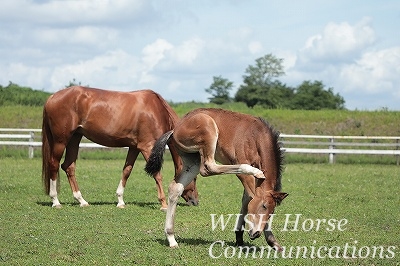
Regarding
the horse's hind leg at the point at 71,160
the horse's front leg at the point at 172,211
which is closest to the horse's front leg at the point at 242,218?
the horse's front leg at the point at 172,211

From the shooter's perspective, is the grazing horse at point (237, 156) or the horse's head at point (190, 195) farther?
the horse's head at point (190, 195)

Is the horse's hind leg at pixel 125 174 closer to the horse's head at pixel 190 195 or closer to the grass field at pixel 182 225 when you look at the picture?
the grass field at pixel 182 225

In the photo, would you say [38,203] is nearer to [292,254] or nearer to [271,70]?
[292,254]

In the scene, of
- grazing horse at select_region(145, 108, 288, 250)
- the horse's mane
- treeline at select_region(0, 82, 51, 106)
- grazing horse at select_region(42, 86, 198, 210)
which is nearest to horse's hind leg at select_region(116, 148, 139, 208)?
grazing horse at select_region(42, 86, 198, 210)

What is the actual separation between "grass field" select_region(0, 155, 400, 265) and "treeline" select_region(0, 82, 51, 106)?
19654mm

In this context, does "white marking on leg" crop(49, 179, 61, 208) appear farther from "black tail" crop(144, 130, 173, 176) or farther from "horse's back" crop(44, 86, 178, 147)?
"black tail" crop(144, 130, 173, 176)

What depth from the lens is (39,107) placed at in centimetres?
3634

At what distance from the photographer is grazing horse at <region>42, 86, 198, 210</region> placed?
13328 mm

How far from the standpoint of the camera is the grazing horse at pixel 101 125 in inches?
525

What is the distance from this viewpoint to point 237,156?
343 inches

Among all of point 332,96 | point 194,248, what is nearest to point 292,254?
point 194,248

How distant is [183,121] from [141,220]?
124 inches

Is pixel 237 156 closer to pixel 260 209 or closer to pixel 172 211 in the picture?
pixel 260 209

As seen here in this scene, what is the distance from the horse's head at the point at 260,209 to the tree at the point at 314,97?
3858 cm
